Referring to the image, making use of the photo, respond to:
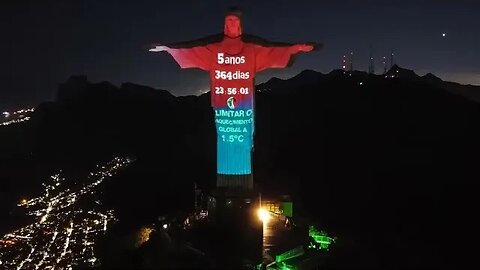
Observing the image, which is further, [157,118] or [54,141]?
[157,118]

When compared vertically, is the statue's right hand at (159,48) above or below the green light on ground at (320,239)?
above

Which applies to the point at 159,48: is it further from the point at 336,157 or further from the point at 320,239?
the point at 336,157

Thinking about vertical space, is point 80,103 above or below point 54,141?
above

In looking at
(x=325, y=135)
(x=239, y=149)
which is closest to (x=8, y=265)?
(x=239, y=149)

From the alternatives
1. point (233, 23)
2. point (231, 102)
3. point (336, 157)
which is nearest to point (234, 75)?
point (231, 102)

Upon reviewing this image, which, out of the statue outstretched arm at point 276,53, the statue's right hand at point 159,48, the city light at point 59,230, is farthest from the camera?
the city light at point 59,230

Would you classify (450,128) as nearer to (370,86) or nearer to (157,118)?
(370,86)

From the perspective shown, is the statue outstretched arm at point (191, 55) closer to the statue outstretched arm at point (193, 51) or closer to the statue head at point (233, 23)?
the statue outstretched arm at point (193, 51)

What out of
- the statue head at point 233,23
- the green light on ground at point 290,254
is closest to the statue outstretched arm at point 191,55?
the statue head at point 233,23
